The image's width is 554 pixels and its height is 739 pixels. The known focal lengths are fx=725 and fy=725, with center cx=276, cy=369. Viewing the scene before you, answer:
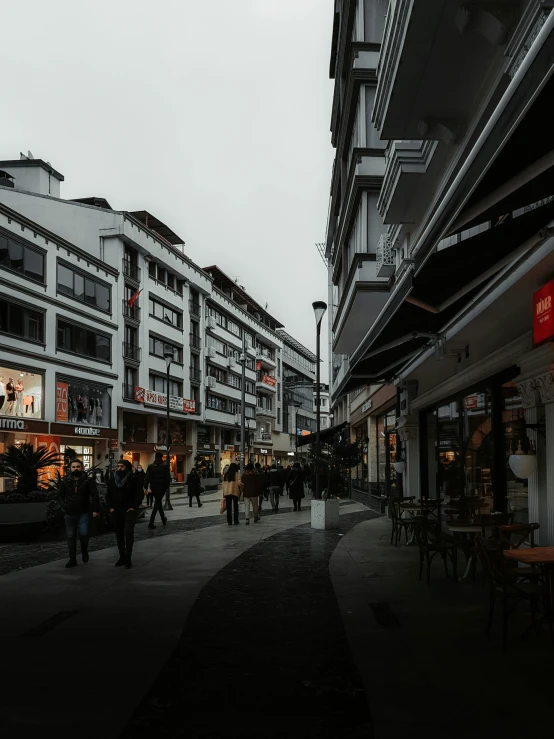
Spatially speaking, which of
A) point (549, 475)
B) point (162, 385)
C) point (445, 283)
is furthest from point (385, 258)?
point (162, 385)

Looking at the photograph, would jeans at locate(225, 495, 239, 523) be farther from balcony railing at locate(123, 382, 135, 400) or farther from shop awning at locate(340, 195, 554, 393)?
balcony railing at locate(123, 382, 135, 400)

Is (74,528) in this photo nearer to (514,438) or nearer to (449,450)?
(514,438)

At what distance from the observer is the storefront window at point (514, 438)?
10.5 metres

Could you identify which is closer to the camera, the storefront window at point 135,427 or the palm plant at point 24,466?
the palm plant at point 24,466

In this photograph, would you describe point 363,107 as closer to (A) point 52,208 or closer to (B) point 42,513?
(B) point 42,513

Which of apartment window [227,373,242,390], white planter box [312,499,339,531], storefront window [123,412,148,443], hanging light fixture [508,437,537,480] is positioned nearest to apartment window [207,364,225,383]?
apartment window [227,373,242,390]

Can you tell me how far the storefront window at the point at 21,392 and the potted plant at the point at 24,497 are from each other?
1485cm

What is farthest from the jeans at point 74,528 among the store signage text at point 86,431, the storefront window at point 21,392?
the store signage text at point 86,431

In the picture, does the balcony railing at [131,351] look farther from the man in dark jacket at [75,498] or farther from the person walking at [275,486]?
the man in dark jacket at [75,498]

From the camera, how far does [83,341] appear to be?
38.6m

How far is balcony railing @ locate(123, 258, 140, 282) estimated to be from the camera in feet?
144

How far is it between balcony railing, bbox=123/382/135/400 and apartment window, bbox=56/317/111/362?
2.61 m

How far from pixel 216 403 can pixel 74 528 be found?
162 ft

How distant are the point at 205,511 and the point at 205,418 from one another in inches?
1234
